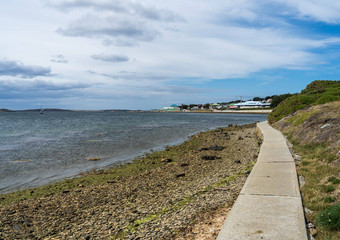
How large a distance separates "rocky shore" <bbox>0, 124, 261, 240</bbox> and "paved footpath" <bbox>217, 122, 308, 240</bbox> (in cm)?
50

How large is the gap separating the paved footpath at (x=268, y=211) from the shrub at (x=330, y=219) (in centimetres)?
31

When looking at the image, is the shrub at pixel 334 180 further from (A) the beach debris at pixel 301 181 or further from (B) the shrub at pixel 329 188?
(A) the beach debris at pixel 301 181

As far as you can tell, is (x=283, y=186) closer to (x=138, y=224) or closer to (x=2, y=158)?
(x=138, y=224)

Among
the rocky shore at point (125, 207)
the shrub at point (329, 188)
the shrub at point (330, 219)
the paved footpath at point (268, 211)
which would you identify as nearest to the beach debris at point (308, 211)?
the paved footpath at point (268, 211)

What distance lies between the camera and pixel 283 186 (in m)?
6.85

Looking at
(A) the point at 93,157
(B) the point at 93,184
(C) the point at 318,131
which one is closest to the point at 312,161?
(C) the point at 318,131

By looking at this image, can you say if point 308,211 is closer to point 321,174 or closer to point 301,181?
point 301,181

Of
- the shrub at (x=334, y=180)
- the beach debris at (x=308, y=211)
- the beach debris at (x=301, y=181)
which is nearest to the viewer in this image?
the beach debris at (x=308, y=211)

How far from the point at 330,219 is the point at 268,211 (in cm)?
108

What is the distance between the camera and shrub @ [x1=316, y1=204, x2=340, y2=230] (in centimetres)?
454

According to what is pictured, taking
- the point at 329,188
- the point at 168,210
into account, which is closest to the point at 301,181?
the point at 329,188

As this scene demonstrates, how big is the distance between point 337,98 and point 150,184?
814 inches

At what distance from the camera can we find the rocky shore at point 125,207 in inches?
229

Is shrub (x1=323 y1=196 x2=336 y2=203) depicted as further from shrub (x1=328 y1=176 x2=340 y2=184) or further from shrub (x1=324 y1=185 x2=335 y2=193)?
shrub (x1=328 y1=176 x2=340 y2=184)
